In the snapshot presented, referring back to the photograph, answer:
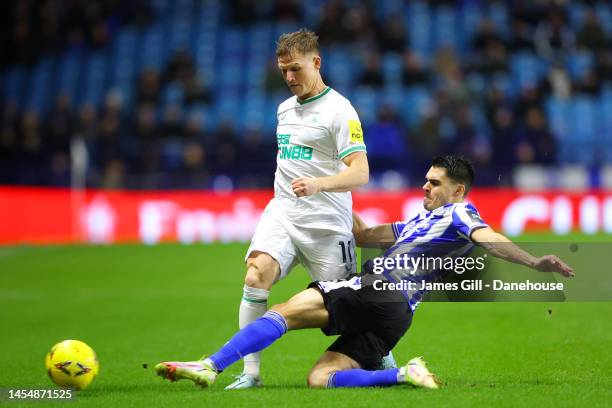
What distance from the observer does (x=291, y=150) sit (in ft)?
23.1

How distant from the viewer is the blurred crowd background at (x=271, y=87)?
21.1 m

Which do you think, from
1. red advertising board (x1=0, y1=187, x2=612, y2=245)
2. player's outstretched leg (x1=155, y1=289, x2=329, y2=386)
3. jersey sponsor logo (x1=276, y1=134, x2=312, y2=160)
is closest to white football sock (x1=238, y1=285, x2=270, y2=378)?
player's outstretched leg (x1=155, y1=289, x2=329, y2=386)

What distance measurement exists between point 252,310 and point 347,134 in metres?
1.30

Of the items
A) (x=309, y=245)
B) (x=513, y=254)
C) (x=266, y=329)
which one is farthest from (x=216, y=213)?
(x=513, y=254)

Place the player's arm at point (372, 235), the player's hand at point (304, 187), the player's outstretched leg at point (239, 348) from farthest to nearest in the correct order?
the player's arm at point (372, 235), the player's hand at point (304, 187), the player's outstretched leg at point (239, 348)

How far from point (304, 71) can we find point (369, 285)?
4.85ft

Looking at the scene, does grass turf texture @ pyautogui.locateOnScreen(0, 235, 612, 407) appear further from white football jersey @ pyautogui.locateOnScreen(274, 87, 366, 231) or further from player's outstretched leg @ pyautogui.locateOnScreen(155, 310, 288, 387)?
white football jersey @ pyautogui.locateOnScreen(274, 87, 366, 231)

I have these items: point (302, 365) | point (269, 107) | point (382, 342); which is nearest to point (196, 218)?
point (269, 107)

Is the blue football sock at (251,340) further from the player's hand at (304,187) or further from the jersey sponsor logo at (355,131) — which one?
the jersey sponsor logo at (355,131)

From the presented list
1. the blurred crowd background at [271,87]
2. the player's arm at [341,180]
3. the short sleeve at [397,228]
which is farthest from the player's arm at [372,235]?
the blurred crowd background at [271,87]

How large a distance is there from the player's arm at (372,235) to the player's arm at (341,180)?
1.90ft

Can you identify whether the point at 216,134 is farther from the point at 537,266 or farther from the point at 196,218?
the point at 537,266

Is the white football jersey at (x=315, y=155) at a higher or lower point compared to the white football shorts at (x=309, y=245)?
higher

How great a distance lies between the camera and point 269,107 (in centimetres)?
2356
